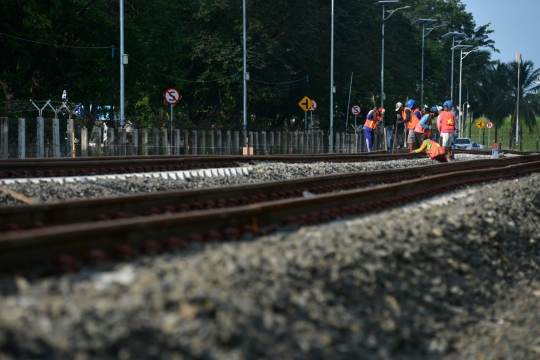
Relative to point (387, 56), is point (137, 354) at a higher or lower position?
lower

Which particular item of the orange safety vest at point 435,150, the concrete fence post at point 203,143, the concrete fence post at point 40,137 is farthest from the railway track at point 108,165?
the concrete fence post at point 203,143

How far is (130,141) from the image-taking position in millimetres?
31219

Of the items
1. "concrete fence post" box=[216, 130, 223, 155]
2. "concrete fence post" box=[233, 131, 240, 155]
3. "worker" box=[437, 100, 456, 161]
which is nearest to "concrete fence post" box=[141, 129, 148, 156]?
"concrete fence post" box=[216, 130, 223, 155]

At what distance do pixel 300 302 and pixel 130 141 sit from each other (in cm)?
2663

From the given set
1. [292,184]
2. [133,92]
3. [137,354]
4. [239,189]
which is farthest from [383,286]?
[133,92]

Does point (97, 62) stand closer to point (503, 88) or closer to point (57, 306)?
point (57, 306)

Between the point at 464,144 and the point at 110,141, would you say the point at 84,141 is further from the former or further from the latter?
the point at 464,144

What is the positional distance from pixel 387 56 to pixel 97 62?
126ft

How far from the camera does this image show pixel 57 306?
13.9 feet

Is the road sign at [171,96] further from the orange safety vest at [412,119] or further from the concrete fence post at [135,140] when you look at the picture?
the orange safety vest at [412,119]

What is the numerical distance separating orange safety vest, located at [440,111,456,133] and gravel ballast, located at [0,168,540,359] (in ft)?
52.9

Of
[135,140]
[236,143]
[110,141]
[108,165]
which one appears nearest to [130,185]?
[108,165]

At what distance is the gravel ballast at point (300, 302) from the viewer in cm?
415

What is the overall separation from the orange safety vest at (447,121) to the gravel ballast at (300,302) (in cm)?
1612
